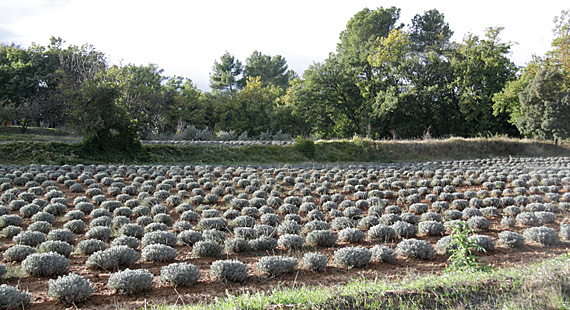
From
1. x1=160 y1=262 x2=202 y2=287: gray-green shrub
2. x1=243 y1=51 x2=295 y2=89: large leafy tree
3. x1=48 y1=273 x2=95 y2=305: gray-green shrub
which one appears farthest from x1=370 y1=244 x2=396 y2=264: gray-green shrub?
x1=243 y1=51 x2=295 y2=89: large leafy tree

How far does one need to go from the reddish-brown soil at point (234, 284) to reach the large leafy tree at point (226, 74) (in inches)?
2328

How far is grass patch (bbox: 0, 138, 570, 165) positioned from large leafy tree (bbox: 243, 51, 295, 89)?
137 feet

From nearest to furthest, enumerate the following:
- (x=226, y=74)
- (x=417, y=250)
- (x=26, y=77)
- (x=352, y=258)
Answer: (x=352, y=258)
(x=417, y=250)
(x=26, y=77)
(x=226, y=74)

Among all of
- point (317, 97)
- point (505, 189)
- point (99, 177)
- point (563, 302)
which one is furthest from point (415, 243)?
point (317, 97)

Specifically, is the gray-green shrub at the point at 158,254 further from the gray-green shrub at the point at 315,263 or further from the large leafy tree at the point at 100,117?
the large leafy tree at the point at 100,117

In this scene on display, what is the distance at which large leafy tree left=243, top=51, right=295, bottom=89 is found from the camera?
238ft

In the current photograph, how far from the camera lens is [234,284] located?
5.97m

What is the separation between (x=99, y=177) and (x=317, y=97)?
1217 inches

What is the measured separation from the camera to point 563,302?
418 cm

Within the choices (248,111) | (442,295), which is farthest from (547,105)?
(442,295)

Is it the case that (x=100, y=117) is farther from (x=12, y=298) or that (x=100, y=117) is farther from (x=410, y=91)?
(x=410, y=91)

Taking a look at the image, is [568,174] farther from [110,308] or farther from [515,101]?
[515,101]

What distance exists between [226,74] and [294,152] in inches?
1630

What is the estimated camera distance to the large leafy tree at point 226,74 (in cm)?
6556
